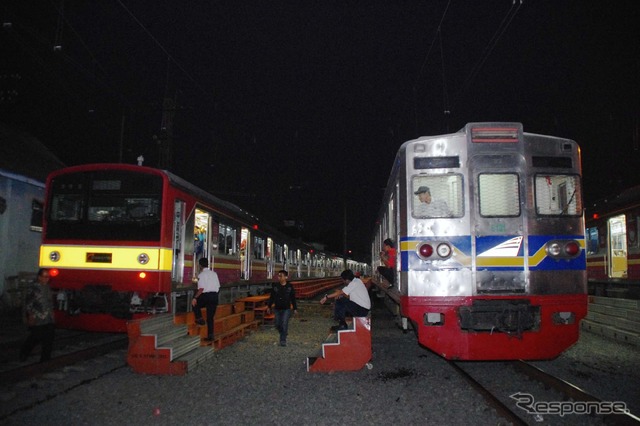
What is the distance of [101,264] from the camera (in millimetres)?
9250

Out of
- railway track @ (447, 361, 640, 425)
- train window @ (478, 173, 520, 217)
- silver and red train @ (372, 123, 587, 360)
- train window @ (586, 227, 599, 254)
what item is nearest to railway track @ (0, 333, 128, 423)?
silver and red train @ (372, 123, 587, 360)

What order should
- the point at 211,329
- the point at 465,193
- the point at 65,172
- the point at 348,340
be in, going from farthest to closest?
the point at 65,172
the point at 211,329
the point at 348,340
the point at 465,193

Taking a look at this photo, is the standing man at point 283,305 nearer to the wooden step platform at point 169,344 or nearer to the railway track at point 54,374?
the wooden step platform at point 169,344

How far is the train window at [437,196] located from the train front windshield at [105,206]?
5166mm

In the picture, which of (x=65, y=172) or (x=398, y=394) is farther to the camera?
(x=65, y=172)

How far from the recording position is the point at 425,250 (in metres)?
6.50

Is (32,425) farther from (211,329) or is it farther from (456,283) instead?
(456,283)

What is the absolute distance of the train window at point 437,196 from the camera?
665 centimetres

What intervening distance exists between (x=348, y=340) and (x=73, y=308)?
546cm

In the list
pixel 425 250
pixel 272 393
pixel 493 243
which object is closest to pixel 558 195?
pixel 493 243

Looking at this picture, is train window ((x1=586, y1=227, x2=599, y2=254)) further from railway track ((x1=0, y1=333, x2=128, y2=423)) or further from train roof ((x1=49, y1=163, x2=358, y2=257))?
railway track ((x1=0, y1=333, x2=128, y2=423))

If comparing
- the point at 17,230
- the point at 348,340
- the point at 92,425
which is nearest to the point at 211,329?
the point at 348,340

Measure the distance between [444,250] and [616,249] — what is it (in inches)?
416

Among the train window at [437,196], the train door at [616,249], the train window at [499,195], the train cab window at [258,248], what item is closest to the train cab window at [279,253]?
the train cab window at [258,248]
